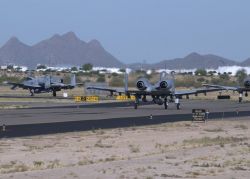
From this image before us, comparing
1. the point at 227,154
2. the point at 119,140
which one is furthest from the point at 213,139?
the point at 227,154

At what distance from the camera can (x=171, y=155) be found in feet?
77.4

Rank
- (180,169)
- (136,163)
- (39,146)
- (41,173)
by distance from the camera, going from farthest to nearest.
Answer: (39,146), (136,163), (180,169), (41,173)

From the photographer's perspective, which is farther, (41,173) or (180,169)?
(180,169)

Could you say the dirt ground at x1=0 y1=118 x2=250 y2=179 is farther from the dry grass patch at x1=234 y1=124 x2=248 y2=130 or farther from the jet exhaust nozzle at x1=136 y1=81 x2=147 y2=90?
the jet exhaust nozzle at x1=136 y1=81 x2=147 y2=90

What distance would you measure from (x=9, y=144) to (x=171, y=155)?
7.32 m

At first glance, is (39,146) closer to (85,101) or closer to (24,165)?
(24,165)

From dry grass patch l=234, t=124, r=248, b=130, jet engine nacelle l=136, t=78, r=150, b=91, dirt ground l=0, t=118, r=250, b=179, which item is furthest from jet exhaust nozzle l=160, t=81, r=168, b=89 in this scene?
dirt ground l=0, t=118, r=250, b=179

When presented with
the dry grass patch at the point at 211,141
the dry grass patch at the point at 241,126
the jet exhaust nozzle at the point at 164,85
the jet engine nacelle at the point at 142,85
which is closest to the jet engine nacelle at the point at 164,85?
the jet exhaust nozzle at the point at 164,85

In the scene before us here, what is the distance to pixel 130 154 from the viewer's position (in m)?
24.2

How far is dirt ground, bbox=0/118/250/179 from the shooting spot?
61.8 ft

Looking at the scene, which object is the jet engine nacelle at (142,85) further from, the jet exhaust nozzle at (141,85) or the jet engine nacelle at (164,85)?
the jet engine nacelle at (164,85)

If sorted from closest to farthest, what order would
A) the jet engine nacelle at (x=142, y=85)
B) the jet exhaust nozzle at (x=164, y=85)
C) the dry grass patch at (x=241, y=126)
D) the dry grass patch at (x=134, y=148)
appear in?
the dry grass patch at (x=134, y=148) < the dry grass patch at (x=241, y=126) < the jet exhaust nozzle at (x=164, y=85) < the jet engine nacelle at (x=142, y=85)

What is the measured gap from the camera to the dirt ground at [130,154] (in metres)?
18.8

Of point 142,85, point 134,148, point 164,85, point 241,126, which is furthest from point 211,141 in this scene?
point 142,85
